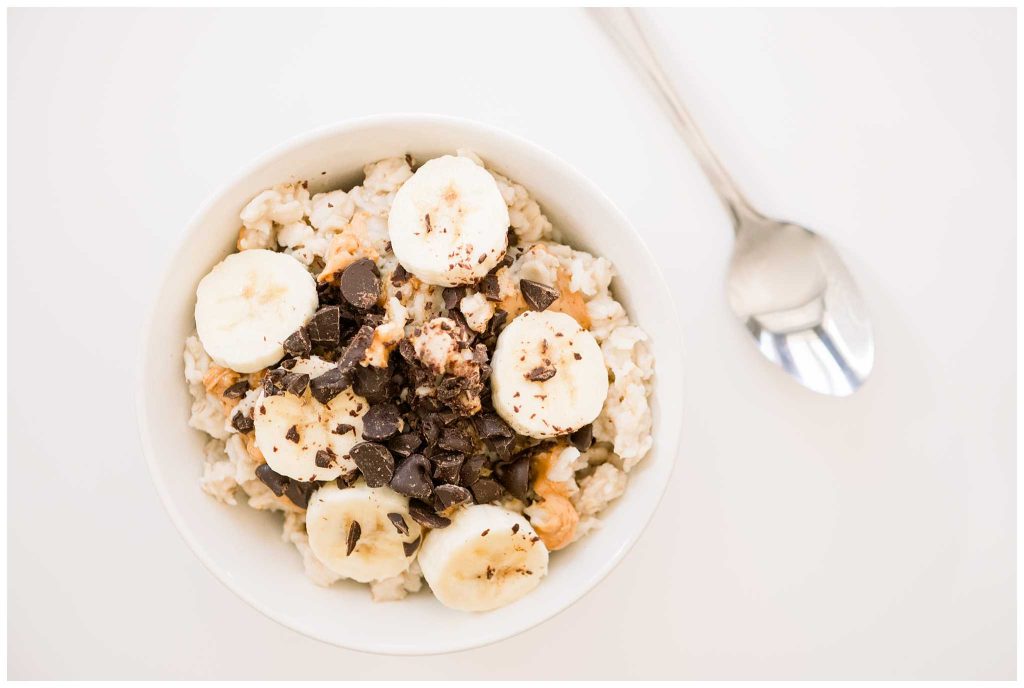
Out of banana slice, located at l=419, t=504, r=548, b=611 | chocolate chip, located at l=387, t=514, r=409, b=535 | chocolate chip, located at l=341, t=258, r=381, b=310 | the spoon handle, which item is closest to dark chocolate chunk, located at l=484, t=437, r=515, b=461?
banana slice, located at l=419, t=504, r=548, b=611

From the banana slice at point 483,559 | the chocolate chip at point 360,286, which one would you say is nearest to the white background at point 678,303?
the banana slice at point 483,559

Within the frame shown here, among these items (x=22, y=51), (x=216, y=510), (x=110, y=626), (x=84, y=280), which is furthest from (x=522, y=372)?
(x=22, y=51)

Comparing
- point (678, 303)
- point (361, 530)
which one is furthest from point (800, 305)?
point (361, 530)

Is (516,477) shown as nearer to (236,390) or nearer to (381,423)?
(381,423)

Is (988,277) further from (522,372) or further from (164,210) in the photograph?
(164,210)

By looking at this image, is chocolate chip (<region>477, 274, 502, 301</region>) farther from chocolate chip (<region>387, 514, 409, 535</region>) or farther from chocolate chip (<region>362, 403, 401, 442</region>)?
chocolate chip (<region>387, 514, 409, 535</region>)
